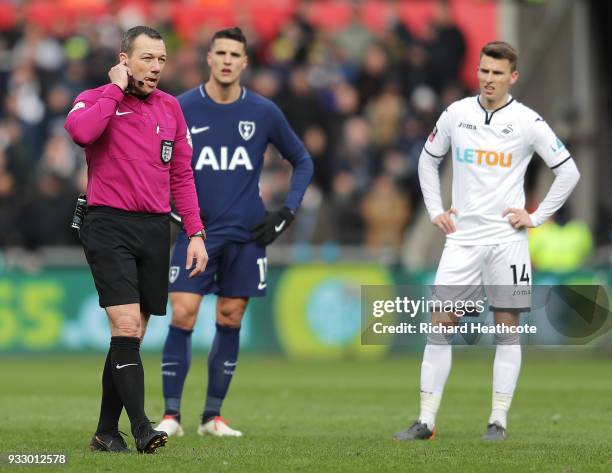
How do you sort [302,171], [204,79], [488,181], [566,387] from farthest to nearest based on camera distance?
[204,79] < [566,387] < [302,171] < [488,181]

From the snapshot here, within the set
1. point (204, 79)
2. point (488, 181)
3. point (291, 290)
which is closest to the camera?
point (488, 181)

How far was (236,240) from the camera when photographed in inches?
405

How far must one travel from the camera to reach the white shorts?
979cm

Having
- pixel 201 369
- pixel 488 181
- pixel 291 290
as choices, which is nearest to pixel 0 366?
pixel 201 369

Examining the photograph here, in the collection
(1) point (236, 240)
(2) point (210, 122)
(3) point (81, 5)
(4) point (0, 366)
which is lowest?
(4) point (0, 366)

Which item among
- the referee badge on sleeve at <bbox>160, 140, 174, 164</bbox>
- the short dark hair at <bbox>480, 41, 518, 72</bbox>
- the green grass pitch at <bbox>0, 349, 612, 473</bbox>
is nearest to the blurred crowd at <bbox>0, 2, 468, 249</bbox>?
the green grass pitch at <bbox>0, 349, 612, 473</bbox>

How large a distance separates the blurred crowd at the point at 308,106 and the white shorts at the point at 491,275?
10059 millimetres

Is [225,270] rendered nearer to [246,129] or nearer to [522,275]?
[246,129]

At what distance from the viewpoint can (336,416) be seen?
11.8m

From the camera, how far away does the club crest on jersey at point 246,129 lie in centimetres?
1034

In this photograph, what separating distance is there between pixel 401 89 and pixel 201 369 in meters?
6.77

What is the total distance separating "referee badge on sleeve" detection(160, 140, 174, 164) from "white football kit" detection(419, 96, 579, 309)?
2.20m

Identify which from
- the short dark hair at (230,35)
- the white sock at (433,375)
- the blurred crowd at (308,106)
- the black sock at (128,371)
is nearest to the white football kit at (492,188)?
the white sock at (433,375)

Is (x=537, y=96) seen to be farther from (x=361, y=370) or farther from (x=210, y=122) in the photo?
(x=210, y=122)
